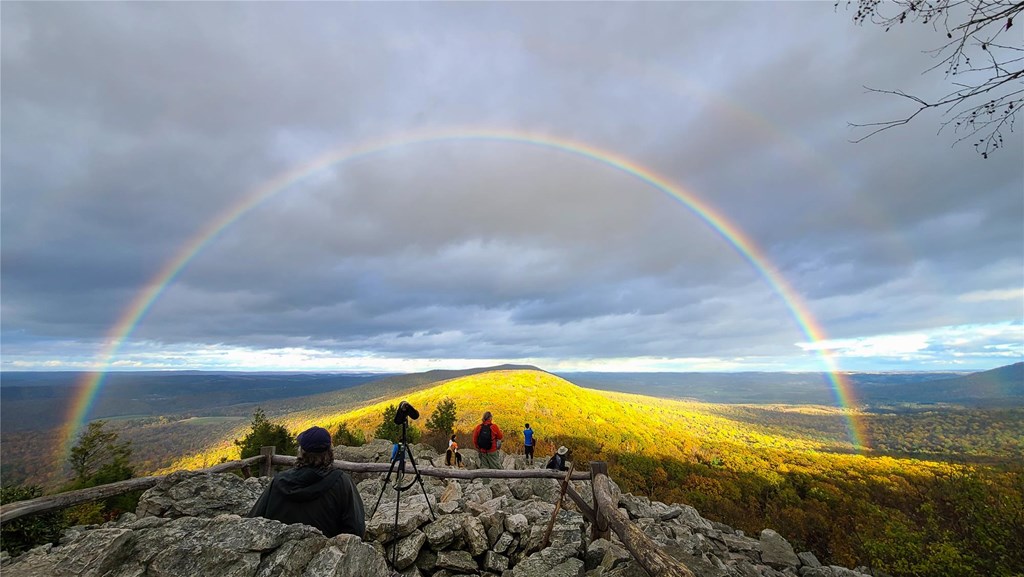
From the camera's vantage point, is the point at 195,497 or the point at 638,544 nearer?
the point at 638,544

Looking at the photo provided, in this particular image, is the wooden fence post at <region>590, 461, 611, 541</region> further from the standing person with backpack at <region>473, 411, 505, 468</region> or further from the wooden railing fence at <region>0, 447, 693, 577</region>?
the standing person with backpack at <region>473, 411, 505, 468</region>

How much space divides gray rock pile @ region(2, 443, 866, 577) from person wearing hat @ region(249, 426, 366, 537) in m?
0.46

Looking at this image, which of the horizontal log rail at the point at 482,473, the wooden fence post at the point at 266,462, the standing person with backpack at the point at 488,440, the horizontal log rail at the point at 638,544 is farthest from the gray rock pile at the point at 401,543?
the standing person with backpack at the point at 488,440

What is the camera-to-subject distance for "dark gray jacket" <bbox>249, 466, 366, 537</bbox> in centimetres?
499

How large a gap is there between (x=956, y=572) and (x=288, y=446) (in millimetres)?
25183

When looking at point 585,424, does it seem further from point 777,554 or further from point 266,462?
point 266,462

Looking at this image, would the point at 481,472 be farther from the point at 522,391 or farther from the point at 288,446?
the point at 522,391

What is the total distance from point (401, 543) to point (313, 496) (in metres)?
2.37

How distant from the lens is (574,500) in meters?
8.12

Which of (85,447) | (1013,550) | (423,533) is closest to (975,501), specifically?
(1013,550)

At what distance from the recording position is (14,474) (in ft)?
270

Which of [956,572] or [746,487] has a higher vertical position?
[956,572]

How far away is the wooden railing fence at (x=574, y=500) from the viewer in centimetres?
466

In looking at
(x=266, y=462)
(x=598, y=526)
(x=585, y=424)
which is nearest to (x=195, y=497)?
(x=266, y=462)
